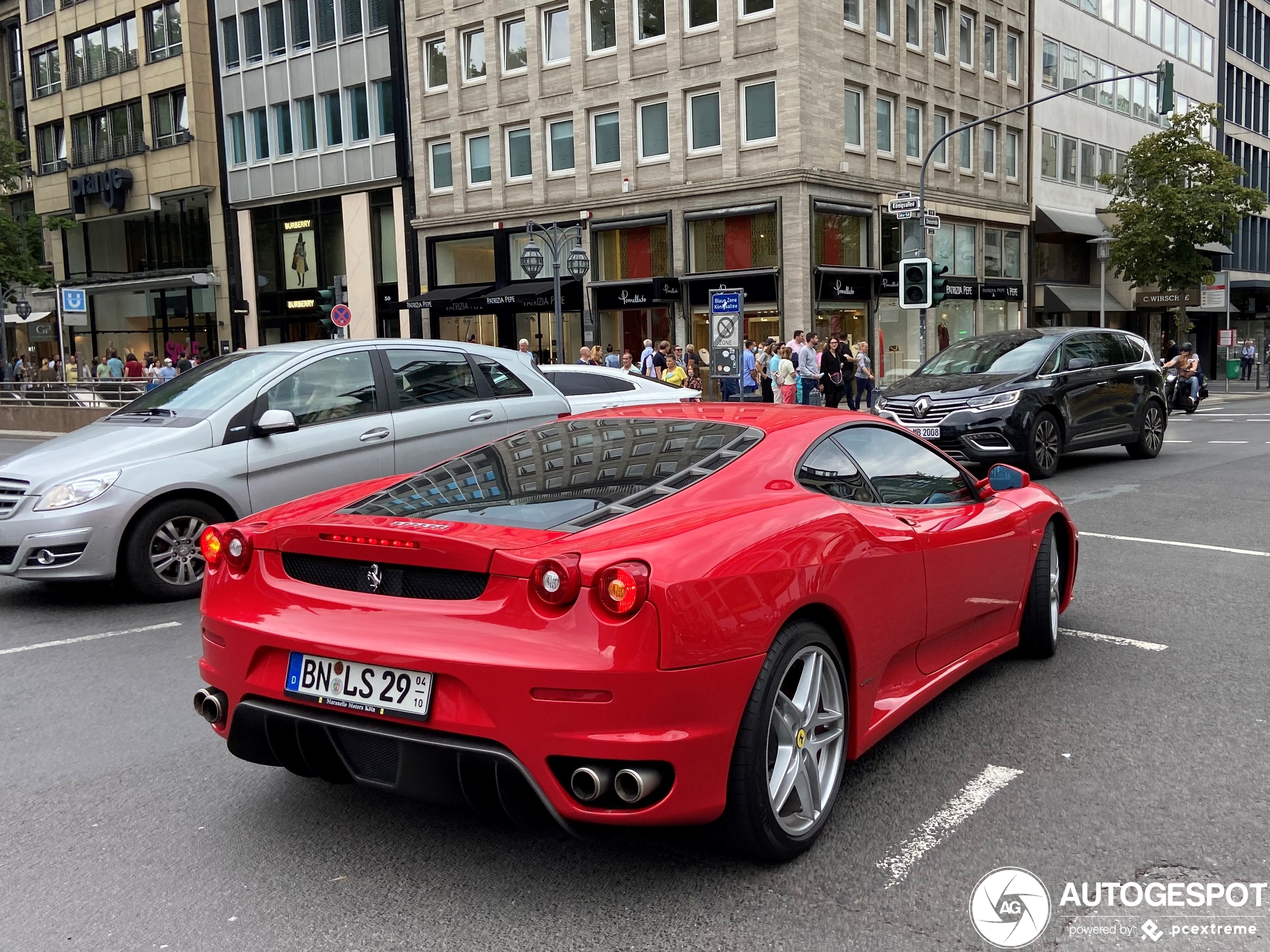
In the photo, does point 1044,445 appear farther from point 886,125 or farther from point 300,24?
point 300,24

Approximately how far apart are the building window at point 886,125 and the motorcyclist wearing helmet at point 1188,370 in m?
9.84

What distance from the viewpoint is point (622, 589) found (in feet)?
9.74

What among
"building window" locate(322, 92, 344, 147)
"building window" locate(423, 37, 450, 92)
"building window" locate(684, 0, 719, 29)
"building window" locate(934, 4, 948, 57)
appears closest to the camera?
"building window" locate(684, 0, 719, 29)

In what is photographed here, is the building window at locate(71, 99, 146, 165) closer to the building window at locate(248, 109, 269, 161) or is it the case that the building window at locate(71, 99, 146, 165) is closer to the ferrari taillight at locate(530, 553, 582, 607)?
the building window at locate(248, 109, 269, 161)

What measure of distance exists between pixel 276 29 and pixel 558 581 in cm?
4339

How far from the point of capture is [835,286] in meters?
30.9

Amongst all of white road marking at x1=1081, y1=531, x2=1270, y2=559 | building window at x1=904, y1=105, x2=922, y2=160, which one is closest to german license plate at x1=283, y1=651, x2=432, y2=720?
white road marking at x1=1081, y1=531, x2=1270, y2=559

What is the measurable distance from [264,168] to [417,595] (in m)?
42.8

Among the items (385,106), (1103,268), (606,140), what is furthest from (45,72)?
(1103,268)

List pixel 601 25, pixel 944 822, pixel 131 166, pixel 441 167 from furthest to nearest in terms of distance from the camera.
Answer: pixel 131 166 < pixel 441 167 < pixel 601 25 < pixel 944 822

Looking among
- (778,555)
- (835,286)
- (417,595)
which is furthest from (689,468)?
(835,286)

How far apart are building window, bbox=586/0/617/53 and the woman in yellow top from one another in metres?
14.1

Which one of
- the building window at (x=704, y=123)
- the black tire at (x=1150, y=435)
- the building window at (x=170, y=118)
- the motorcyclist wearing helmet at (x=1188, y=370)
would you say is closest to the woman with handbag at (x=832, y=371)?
the black tire at (x=1150, y=435)

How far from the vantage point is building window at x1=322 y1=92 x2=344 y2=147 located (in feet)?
131
